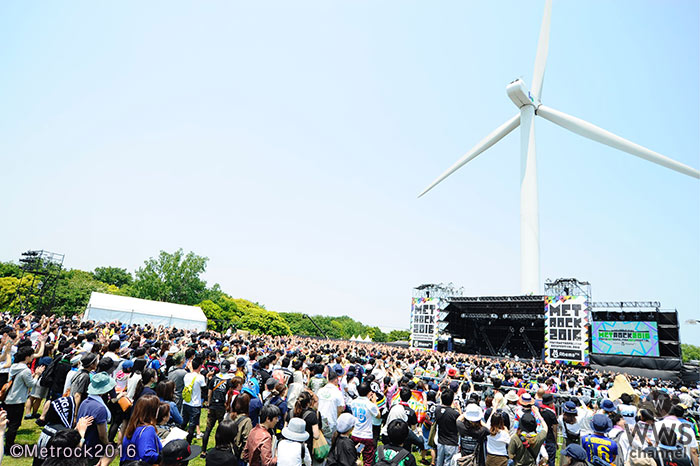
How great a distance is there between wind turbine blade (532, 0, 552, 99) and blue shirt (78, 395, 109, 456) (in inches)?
1704

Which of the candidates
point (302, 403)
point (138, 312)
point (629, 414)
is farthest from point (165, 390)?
point (138, 312)

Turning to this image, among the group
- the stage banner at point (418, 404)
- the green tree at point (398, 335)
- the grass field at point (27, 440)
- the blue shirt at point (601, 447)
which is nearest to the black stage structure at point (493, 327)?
the stage banner at point (418, 404)

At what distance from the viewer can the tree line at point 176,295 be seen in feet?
152

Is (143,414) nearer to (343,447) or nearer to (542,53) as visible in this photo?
(343,447)

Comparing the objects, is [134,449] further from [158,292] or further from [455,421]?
[158,292]

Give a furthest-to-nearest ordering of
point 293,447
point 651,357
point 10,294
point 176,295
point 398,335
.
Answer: point 398,335 < point 176,295 < point 10,294 < point 651,357 < point 293,447

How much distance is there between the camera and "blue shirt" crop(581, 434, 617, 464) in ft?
15.4

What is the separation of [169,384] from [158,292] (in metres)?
58.8

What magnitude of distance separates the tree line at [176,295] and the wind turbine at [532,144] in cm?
2815

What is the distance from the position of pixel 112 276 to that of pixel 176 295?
36.2 m

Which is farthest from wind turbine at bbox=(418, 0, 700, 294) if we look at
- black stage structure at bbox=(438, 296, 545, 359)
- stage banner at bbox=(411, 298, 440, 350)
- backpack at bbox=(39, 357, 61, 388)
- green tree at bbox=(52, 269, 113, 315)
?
green tree at bbox=(52, 269, 113, 315)

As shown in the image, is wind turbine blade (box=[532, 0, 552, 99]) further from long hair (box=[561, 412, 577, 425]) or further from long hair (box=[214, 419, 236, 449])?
long hair (box=[214, 419, 236, 449])

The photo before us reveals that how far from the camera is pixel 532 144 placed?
128 feet

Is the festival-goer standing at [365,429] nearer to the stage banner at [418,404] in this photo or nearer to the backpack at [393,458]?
the backpack at [393,458]
